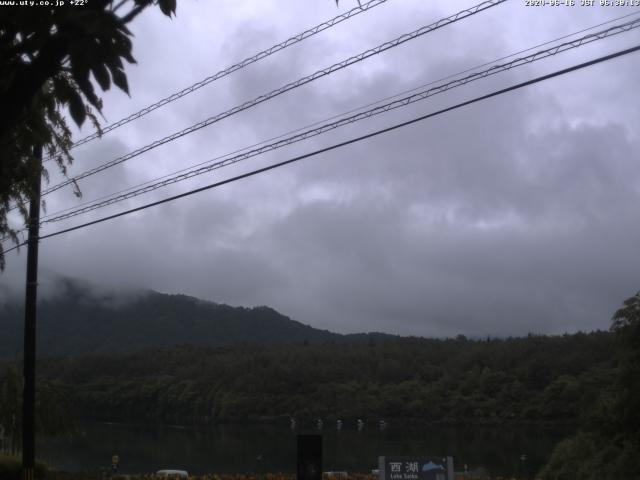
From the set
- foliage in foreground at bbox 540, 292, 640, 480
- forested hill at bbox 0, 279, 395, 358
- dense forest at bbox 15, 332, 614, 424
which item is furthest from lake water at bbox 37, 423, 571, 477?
forested hill at bbox 0, 279, 395, 358

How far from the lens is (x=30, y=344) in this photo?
680 inches

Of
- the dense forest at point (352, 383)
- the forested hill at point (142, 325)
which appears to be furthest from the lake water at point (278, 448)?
the forested hill at point (142, 325)

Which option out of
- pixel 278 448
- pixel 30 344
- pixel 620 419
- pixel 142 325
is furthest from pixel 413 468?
pixel 142 325

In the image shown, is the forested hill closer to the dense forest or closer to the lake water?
the dense forest

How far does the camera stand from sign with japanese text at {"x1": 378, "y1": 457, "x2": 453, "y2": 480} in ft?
44.4

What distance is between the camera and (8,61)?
234 inches

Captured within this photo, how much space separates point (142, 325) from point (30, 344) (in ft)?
443

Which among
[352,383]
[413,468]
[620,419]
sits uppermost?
[620,419]

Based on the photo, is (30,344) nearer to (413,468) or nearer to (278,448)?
(413,468)

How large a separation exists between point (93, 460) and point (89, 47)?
29.6 metres

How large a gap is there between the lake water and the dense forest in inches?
98.1

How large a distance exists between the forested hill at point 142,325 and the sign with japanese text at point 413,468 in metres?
80.3

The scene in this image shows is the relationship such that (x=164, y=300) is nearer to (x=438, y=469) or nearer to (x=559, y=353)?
(x=559, y=353)

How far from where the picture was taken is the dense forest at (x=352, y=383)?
43562 millimetres
